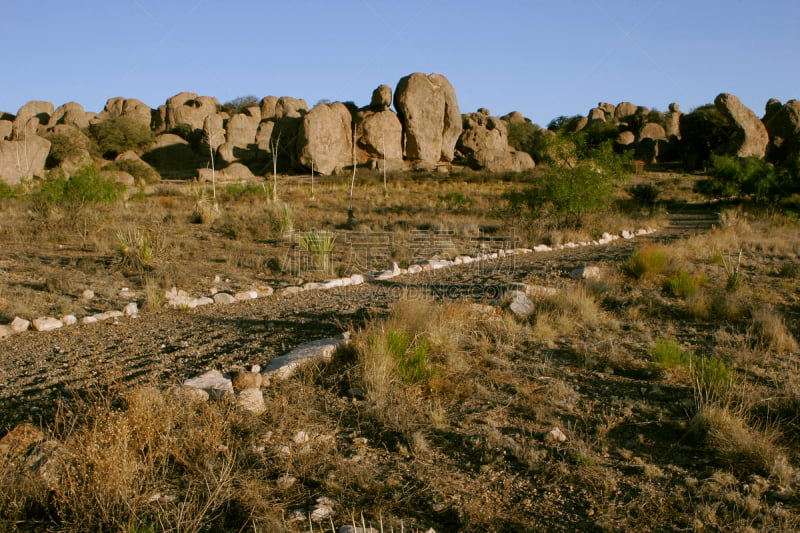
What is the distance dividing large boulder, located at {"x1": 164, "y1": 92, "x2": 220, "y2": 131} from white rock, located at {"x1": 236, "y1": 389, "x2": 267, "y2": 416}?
170 feet

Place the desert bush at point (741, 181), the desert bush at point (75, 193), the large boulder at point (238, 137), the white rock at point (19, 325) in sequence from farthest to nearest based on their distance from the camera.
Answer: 1. the large boulder at point (238, 137)
2. the desert bush at point (741, 181)
3. the desert bush at point (75, 193)
4. the white rock at point (19, 325)

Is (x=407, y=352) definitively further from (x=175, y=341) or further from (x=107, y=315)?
(x=107, y=315)

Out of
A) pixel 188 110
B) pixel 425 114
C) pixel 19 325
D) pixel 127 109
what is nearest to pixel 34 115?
pixel 127 109

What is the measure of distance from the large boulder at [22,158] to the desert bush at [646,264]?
3404 cm

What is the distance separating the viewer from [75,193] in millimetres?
13602

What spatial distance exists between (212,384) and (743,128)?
1825 inches

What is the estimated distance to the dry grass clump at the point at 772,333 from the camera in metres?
5.14

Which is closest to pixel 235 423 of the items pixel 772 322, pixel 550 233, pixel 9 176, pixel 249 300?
pixel 249 300

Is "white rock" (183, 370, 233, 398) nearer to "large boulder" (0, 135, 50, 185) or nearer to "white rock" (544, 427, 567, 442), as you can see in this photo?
"white rock" (544, 427, 567, 442)

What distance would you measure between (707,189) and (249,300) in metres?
22.1

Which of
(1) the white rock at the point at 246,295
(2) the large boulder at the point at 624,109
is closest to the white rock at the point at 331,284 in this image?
(1) the white rock at the point at 246,295

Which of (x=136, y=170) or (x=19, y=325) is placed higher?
(x=136, y=170)

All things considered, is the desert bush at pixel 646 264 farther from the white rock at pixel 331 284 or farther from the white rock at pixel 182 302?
the white rock at pixel 182 302

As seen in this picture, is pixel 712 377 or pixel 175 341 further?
pixel 175 341
